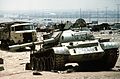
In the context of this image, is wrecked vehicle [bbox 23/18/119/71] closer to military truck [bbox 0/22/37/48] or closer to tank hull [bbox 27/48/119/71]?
tank hull [bbox 27/48/119/71]

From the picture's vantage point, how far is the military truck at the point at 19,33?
92.1 feet

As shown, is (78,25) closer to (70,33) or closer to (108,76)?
(70,33)

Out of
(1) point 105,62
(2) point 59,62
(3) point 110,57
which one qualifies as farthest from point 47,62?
(3) point 110,57

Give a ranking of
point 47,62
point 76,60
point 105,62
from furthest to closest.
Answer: point 105,62
point 47,62
point 76,60

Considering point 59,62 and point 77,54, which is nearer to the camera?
point 59,62

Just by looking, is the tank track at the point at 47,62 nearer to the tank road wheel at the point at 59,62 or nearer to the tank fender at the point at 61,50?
the tank road wheel at the point at 59,62

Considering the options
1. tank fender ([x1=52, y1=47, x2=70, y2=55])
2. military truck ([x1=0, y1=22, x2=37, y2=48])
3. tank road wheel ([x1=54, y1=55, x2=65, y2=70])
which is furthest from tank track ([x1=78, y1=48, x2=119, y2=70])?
military truck ([x1=0, y1=22, x2=37, y2=48])

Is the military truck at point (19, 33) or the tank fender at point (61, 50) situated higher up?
the tank fender at point (61, 50)

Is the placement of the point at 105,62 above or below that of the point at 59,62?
below

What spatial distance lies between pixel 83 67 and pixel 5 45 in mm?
14190

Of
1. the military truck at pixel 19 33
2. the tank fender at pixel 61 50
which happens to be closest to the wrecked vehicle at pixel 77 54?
the tank fender at pixel 61 50

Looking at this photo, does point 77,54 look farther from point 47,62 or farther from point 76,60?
point 47,62

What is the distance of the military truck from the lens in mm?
28078

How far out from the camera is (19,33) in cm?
2811
